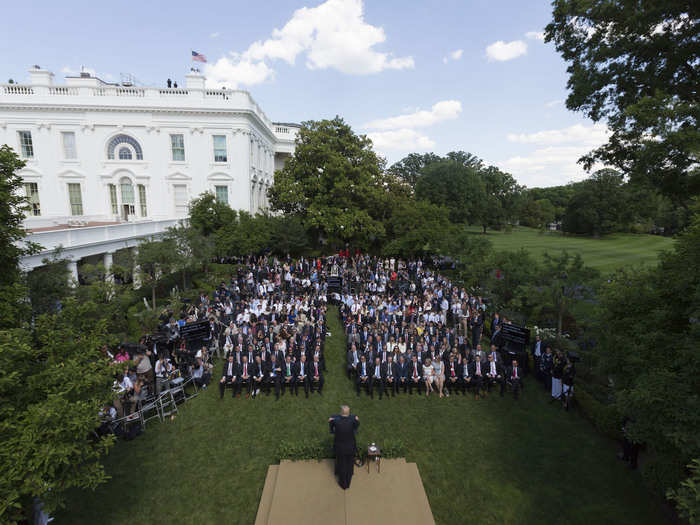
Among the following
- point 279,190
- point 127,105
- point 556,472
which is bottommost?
point 556,472

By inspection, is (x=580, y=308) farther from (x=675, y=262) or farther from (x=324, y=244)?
(x=324, y=244)

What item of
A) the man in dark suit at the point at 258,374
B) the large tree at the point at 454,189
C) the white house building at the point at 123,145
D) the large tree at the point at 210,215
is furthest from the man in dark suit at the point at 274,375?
the large tree at the point at 454,189

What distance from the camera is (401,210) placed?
35.6 m

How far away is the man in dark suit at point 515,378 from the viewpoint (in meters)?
12.3

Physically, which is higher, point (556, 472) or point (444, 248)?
point (444, 248)

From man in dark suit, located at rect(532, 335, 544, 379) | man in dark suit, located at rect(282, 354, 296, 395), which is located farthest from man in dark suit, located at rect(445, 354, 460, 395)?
man in dark suit, located at rect(282, 354, 296, 395)

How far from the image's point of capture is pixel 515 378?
12.5 metres

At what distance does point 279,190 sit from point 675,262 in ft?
106

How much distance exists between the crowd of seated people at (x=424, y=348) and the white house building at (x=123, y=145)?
22922mm

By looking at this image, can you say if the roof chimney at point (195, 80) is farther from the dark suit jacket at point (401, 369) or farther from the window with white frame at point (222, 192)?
the dark suit jacket at point (401, 369)

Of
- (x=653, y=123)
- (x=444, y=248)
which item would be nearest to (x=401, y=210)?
(x=444, y=248)

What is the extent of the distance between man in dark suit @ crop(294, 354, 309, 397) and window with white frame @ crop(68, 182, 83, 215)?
113ft

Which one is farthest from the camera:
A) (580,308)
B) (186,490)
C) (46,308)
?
(580,308)

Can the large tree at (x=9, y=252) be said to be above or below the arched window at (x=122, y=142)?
below
